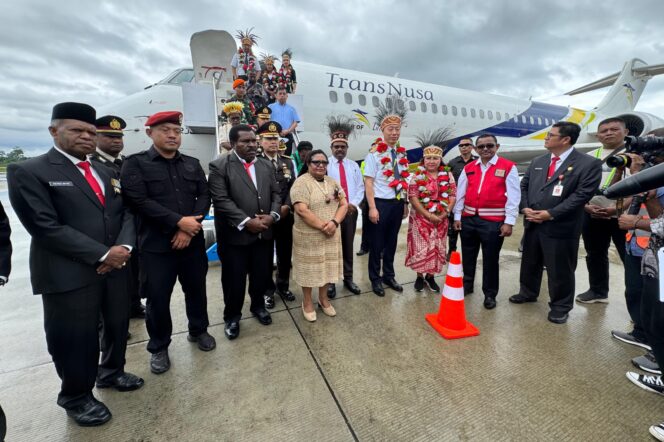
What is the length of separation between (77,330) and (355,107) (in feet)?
28.2

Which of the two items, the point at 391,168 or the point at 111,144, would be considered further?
the point at 391,168

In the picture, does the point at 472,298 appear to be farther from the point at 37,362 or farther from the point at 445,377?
the point at 37,362

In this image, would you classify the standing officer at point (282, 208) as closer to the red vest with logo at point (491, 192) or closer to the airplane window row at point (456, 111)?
the red vest with logo at point (491, 192)

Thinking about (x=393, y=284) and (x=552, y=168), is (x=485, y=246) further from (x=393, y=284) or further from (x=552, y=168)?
(x=393, y=284)

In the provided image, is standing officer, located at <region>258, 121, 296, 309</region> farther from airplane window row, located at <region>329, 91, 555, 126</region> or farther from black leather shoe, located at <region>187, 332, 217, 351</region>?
airplane window row, located at <region>329, 91, 555, 126</region>

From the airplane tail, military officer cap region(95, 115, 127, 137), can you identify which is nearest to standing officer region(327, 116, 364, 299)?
military officer cap region(95, 115, 127, 137)

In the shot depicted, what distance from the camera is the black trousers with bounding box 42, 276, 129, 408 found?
179 centimetres

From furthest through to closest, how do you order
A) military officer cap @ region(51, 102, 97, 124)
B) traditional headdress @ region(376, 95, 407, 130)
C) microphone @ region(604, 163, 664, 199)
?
traditional headdress @ region(376, 95, 407, 130) < military officer cap @ region(51, 102, 97, 124) < microphone @ region(604, 163, 664, 199)

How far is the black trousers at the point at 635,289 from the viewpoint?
8.32 feet

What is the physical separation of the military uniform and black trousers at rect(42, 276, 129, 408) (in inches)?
12.4

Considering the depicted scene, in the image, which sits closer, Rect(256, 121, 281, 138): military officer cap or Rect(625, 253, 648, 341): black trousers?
Rect(625, 253, 648, 341): black trousers

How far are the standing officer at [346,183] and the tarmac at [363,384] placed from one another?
0.68m

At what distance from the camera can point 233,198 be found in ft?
9.02

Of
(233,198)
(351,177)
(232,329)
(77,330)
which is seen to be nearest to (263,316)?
(232,329)
